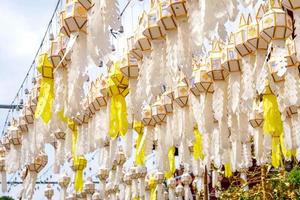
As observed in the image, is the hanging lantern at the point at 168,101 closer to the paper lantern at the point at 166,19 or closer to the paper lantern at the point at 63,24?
the paper lantern at the point at 63,24

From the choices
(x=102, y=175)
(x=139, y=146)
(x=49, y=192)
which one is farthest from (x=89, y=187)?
(x=139, y=146)

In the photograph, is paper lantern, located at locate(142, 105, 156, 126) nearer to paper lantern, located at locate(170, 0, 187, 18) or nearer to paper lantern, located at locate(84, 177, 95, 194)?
paper lantern, located at locate(170, 0, 187, 18)

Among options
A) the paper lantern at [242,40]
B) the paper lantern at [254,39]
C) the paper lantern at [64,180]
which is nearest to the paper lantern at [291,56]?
the paper lantern at [254,39]

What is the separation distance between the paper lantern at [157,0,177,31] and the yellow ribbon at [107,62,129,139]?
6.26 feet

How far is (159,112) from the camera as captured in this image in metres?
8.82

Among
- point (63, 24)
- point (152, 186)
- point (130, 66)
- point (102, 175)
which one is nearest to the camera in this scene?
point (63, 24)

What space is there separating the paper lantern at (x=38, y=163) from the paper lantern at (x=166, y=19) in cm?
500

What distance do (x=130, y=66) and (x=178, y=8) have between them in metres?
1.85

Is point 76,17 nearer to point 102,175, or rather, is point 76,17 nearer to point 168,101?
point 168,101

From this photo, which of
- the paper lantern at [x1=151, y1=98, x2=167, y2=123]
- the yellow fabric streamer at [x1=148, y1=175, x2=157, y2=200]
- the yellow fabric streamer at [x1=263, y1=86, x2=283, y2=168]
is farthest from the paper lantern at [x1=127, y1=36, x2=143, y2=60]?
the yellow fabric streamer at [x1=148, y1=175, x2=157, y2=200]

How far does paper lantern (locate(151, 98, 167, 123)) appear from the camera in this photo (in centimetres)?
872

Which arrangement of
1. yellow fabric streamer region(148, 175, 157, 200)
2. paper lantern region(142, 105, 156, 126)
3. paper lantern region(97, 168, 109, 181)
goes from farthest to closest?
yellow fabric streamer region(148, 175, 157, 200) < paper lantern region(97, 168, 109, 181) < paper lantern region(142, 105, 156, 126)

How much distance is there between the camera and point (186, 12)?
5.34m

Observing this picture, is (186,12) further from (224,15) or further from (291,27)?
(291,27)
